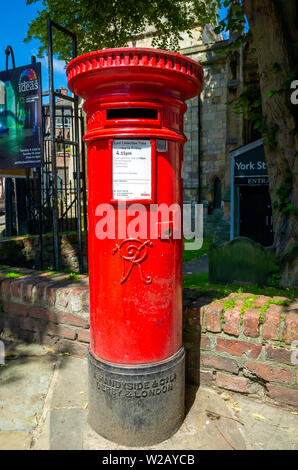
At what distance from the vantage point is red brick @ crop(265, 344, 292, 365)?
2.72m

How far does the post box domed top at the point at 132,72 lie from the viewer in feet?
6.95

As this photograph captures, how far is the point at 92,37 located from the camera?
1176 cm

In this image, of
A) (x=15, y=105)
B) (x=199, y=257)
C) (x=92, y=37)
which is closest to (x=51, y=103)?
(x=15, y=105)

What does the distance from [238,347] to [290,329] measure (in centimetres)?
44

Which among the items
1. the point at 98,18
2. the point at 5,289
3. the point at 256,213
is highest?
the point at 98,18

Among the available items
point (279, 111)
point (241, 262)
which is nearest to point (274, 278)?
point (241, 262)

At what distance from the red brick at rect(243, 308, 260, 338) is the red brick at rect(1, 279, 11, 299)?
2468mm

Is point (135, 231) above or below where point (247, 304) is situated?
above

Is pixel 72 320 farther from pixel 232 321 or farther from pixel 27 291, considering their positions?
pixel 232 321

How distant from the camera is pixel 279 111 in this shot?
4.73 metres

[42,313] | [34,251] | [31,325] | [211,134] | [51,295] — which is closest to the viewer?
[51,295]

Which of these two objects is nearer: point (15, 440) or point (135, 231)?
point (135, 231)
